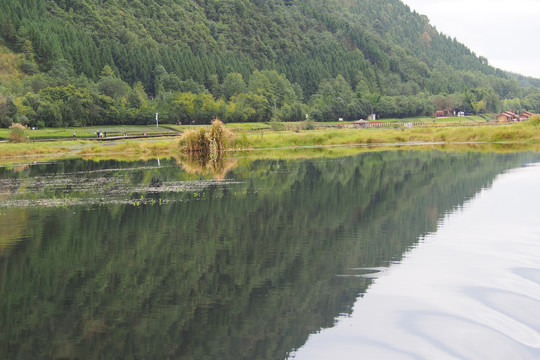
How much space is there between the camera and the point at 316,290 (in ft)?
44.3

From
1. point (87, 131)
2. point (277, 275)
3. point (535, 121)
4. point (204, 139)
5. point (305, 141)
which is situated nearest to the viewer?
point (277, 275)

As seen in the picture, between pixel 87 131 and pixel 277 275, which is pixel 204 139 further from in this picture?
pixel 87 131

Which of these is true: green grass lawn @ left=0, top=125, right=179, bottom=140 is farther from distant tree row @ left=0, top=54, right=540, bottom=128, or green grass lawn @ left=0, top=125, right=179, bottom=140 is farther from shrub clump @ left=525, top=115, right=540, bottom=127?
shrub clump @ left=525, top=115, right=540, bottom=127

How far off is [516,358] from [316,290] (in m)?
4.68

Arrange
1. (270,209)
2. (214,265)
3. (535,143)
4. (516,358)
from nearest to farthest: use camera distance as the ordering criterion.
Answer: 1. (516,358)
2. (214,265)
3. (270,209)
4. (535,143)

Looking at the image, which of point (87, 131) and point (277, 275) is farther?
point (87, 131)

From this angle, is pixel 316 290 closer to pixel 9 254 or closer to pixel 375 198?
pixel 9 254

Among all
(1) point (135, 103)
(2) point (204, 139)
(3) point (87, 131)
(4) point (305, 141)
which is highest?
(1) point (135, 103)

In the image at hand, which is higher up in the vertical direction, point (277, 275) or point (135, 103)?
point (135, 103)

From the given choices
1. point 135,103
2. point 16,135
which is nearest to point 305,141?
point 16,135

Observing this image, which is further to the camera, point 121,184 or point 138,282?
→ point 121,184

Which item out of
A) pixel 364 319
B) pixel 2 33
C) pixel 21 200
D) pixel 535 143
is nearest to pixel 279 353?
pixel 364 319

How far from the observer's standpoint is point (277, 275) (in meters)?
14.9

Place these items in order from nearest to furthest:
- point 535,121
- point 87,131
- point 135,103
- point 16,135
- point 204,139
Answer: point 204,139, point 535,121, point 16,135, point 87,131, point 135,103
